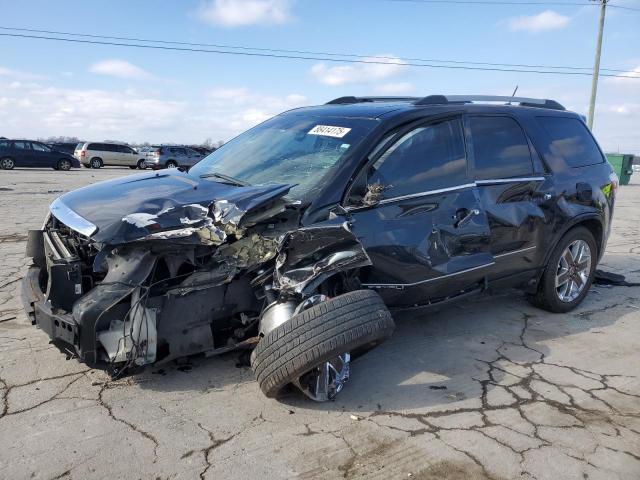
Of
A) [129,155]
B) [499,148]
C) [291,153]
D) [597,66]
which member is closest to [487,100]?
[499,148]

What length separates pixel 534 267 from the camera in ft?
15.7

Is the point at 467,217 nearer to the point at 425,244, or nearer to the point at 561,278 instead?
the point at 425,244

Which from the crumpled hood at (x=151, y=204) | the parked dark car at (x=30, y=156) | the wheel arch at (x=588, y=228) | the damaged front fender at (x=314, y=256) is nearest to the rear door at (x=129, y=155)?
the parked dark car at (x=30, y=156)

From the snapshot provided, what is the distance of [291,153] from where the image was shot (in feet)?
13.6

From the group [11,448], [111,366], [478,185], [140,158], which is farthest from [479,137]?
[140,158]

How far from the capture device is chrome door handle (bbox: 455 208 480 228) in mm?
3968

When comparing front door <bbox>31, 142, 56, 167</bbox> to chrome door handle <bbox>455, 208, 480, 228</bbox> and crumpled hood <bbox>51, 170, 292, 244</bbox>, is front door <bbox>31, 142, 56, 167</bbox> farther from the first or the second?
chrome door handle <bbox>455, 208, 480, 228</bbox>

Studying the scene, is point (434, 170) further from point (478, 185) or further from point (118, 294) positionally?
point (118, 294)

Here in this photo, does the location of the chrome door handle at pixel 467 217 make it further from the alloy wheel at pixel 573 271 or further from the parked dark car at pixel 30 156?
the parked dark car at pixel 30 156

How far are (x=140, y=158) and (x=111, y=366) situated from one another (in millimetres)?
34077

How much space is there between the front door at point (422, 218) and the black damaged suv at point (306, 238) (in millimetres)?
12

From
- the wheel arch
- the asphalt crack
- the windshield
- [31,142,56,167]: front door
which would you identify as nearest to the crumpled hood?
the windshield

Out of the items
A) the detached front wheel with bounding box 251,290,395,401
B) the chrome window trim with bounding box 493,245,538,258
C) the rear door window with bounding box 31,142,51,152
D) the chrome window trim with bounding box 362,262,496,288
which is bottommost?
the detached front wheel with bounding box 251,290,395,401

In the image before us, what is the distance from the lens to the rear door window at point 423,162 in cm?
376
